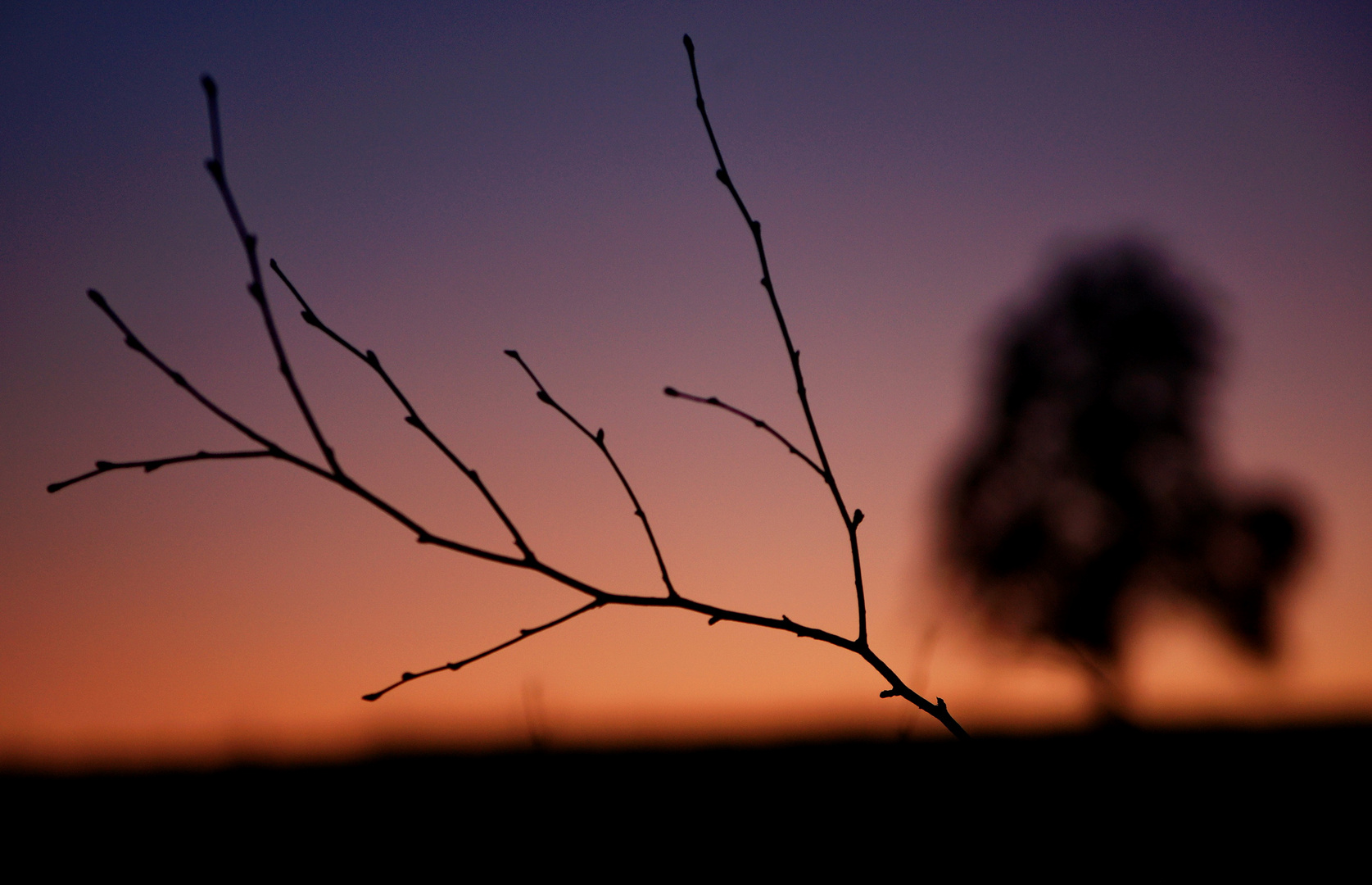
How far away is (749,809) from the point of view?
3559mm

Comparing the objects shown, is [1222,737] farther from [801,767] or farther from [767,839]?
[767,839]

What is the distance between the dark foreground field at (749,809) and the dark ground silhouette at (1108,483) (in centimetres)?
666

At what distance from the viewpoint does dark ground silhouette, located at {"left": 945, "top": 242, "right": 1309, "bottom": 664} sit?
14711mm

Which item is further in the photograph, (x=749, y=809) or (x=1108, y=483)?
(x=1108, y=483)

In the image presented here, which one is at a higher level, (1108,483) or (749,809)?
(1108,483)

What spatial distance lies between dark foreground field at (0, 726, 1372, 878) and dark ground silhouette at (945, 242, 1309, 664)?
666 centimetres

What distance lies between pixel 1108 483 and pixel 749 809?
13.3m

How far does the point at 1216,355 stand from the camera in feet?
50.9

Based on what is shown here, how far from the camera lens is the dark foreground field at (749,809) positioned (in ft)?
4.85

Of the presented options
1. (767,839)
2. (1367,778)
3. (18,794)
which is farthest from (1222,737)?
(18,794)

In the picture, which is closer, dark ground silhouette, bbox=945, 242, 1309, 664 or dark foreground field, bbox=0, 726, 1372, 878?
dark foreground field, bbox=0, 726, 1372, 878

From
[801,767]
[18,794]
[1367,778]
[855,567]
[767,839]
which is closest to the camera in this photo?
[855,567]

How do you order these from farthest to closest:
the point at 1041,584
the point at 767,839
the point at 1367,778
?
the point at 1041,584 < the point at 1367,778 < the point at 767,839

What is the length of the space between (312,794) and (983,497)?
12.4 metres
